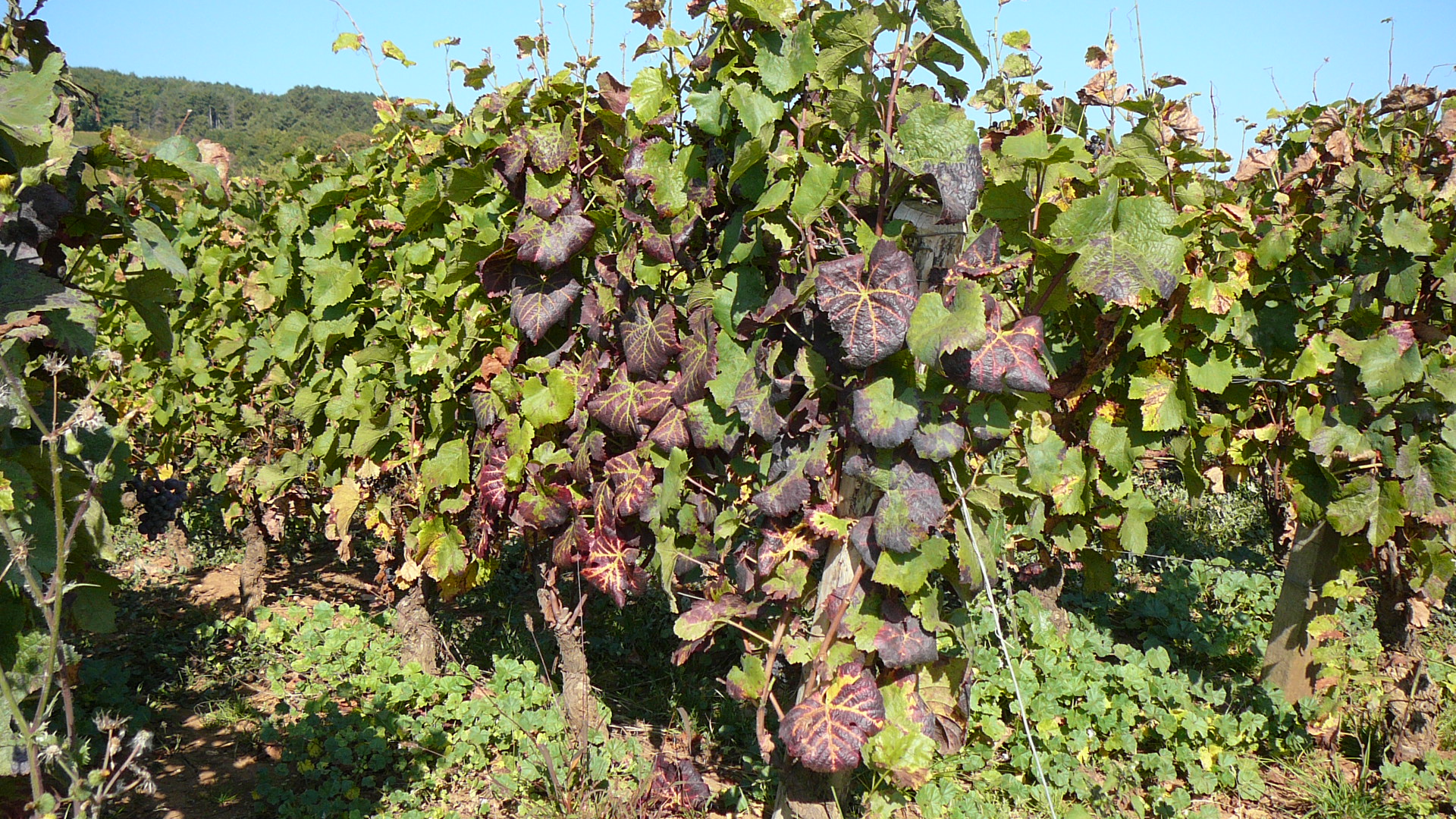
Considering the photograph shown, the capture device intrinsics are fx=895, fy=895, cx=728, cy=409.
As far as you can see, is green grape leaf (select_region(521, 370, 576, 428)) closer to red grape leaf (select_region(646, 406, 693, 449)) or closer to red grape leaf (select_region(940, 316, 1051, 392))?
red grape leaf (select_region(646, 406, 693, 449))

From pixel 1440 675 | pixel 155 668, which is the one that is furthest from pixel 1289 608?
pixel 155 668

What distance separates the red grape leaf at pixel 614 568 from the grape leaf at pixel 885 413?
1.22 metres

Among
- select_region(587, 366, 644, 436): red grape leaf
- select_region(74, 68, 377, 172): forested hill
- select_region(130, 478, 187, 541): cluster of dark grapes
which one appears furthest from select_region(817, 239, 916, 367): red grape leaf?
→ select_region(74, 68, 377, 172): forested hill

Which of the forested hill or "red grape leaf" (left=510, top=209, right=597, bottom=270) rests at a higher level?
the forested hill

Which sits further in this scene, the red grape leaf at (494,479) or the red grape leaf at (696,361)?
the red grape leaf at (494,479)

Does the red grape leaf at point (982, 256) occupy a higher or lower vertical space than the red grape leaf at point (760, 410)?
higher

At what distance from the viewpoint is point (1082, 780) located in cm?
300

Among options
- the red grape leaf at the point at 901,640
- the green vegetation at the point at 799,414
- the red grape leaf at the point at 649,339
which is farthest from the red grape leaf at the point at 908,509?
the red grape leaf at the point at 649,339

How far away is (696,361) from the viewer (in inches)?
93.6

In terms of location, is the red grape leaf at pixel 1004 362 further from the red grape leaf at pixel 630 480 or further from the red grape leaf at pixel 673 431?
the red grape leaf at pixel 630 480

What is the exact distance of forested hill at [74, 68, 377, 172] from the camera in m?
45.8

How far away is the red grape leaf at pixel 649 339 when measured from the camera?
8.26ft

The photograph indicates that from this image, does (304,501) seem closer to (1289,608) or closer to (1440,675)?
(1289,608)

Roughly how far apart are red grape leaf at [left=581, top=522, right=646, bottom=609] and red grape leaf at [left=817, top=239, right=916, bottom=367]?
51.8 inches
